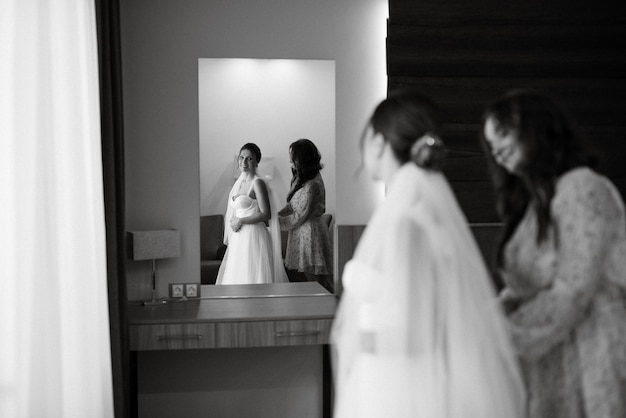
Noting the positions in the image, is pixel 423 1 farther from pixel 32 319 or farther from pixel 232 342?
pixel 32 319

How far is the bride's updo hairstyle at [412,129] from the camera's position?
189 centimetres

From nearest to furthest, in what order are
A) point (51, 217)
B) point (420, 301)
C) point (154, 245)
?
1. point (420, 301)
2. point (51, 217)
3. point (154, 245)

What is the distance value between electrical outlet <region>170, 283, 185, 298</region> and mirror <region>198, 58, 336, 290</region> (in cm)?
13

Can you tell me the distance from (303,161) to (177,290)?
0.98 m

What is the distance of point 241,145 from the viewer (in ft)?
12.5

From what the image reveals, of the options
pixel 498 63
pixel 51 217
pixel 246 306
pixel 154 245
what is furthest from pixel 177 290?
pixel 498 63

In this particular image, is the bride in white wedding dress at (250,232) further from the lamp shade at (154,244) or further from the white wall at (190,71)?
the lamp shade at (154,244)

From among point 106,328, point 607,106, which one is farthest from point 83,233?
point 607,106

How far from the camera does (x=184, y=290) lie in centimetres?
379

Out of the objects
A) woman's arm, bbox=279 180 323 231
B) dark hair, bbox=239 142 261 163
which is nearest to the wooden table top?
woman's arm, bbox=279 180 323 231

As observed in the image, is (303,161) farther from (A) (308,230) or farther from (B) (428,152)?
(B) (428,152)

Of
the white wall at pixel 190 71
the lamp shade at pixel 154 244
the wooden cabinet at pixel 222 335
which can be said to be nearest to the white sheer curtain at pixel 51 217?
the wooden cabinet at pixel 222 335

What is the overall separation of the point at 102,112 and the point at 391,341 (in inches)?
67.7

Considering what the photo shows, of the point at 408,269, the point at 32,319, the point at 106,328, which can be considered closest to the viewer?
the point at 408,269
